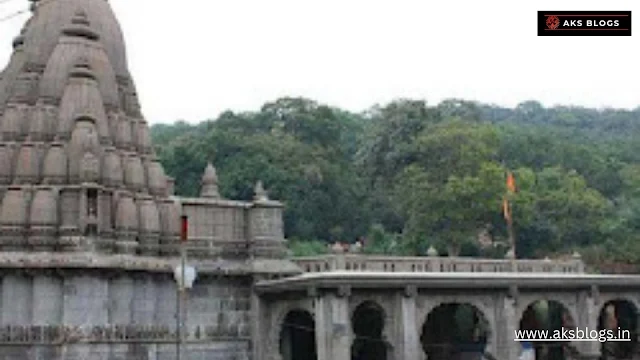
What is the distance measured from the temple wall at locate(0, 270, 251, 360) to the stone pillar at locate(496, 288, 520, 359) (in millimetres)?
8221

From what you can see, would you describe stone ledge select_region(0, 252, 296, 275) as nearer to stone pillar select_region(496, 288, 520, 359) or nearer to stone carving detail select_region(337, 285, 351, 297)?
stone carving detail select_region(337, 285, 351, 297)

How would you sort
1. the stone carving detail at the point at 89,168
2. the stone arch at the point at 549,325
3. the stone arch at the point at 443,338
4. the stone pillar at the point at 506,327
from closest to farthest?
the stone carving detail at the point at 89,168 < the stone pillar at the point at 506,327 < the stone arch at the point at 549,325 < the stone arch at the point at 443,338

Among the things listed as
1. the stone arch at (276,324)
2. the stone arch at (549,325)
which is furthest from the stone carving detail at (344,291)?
the stone arch at (549,325)

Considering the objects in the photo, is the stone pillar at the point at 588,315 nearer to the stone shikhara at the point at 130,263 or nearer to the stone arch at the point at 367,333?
the stone shikhara at the point at 130,263

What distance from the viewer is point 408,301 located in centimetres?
2292

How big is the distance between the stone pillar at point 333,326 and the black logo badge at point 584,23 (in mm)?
8589

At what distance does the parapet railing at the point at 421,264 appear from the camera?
23.6 meters

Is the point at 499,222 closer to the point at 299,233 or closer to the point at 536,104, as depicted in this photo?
the point at 299,233

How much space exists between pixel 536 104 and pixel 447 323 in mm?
136676

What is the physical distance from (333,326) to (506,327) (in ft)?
19.9

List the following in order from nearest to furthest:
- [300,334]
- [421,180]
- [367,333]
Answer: [300,334] → [367,333] → [421,180]

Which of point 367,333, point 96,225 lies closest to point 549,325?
point 367,333

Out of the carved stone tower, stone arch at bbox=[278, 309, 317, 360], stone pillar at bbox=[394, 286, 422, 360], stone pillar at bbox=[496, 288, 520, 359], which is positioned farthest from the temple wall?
stone pillar at bbox=[496, 288, 520, 359]

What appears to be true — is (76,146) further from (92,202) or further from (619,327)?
(619,327)
